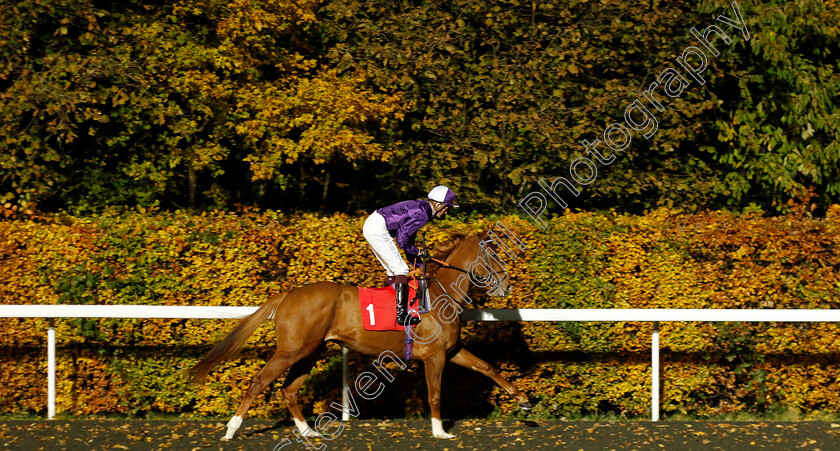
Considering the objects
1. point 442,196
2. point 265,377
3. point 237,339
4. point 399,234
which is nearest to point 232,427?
point 265,377

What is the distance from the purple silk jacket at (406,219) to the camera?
6.04 meters

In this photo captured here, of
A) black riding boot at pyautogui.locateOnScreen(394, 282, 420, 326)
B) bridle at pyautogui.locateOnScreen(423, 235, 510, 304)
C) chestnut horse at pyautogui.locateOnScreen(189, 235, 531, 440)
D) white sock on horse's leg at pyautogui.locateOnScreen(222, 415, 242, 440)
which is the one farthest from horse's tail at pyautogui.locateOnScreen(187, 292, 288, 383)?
bridle at pyautogui.locateOnScreen(423, 235, 510, 304)

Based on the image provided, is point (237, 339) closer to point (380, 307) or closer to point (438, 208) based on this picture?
point (380, 307)

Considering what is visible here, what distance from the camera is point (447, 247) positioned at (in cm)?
626

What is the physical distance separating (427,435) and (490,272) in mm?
1386

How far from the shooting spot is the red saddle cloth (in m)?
5.97

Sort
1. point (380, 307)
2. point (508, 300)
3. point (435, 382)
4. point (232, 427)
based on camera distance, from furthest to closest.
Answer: point (508, 300), point (435, 382), point (380, 307), point (232, 427)

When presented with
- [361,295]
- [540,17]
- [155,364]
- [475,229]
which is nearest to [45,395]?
[155,364]

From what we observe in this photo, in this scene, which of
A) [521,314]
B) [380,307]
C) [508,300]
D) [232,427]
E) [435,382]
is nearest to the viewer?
[232,427]

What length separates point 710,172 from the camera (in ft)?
31.7

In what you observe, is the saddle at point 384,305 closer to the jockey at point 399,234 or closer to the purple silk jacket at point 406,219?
the jockey at point 399,234

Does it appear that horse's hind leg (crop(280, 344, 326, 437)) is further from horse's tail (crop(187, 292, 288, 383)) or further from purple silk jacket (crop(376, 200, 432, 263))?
purple silk jacket (crop(376, 200, 432, 263))

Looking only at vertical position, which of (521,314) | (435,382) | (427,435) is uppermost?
(521,314)

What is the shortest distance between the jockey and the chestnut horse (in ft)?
0.77
